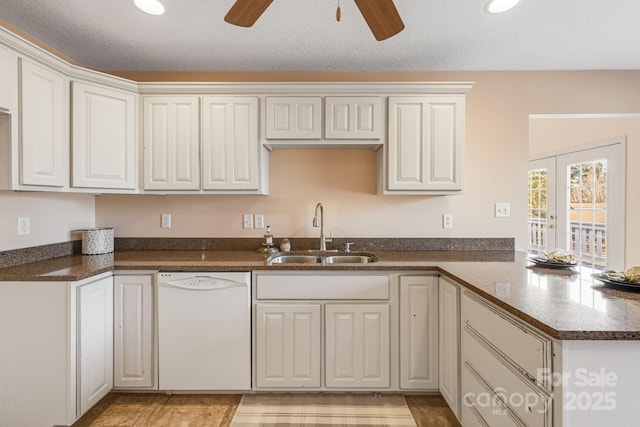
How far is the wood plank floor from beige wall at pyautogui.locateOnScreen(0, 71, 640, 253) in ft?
3.88

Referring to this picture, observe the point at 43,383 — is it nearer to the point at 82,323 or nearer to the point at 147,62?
the point at 82,323

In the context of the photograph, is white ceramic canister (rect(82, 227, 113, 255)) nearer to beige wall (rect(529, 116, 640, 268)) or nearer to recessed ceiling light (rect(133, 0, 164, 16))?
recessed ceiling light (rect(133, 0, 164, 16))

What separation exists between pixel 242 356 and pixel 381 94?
6.70ft

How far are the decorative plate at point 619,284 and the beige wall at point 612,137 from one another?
70.5 inches

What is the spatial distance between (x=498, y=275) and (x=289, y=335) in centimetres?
128

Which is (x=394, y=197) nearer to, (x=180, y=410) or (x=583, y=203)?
(x=180, y=410)

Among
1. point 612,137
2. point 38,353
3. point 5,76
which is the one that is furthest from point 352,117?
point 612,137

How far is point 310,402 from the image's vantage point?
2.01m

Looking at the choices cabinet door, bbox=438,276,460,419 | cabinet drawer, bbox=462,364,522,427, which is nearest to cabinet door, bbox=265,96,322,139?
cabinet door, bbox=438,276,460,419

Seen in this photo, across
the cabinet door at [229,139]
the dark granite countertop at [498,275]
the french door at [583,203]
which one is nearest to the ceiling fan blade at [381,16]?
the cabinet door at [229,139]

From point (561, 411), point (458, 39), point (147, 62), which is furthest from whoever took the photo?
point (147, 62)

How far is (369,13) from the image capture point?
1368 mm

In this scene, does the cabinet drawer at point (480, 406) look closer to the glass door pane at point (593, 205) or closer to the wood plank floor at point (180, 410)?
the wood plank floor at point (180, 410)

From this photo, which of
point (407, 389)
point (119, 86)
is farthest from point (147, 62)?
point (407, 389)
